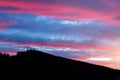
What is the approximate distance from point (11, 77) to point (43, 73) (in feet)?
7.81

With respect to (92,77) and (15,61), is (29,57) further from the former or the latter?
(92,77)

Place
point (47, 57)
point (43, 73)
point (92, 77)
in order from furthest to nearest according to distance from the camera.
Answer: point (92, 77) → point (47, 57) → point (43, 73)

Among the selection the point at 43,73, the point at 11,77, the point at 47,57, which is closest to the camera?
the point at 11,77

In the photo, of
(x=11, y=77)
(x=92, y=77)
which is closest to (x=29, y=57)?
(x=11, y=77)

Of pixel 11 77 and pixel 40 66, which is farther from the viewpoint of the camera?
pixel 40 66

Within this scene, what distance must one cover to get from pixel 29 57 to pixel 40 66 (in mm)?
1170

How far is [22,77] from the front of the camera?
22.8m

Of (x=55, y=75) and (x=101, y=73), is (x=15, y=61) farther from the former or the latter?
(x=101, y=73)

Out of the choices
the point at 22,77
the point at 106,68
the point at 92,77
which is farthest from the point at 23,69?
the point at 106,68

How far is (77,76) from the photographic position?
26.7m

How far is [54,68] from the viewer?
24688mm

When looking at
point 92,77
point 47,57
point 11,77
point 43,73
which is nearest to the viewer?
point 11,77

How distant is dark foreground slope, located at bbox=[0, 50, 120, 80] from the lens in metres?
23.3

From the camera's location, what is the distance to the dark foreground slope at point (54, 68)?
23.3 metres
